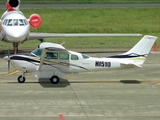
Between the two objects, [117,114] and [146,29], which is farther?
[146,29]

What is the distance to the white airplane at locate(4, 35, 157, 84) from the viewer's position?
25.5m

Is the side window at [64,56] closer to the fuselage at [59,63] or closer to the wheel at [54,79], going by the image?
the fuselage at [59,63]

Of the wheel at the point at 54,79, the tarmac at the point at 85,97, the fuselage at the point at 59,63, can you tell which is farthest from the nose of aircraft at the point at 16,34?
the wheel at the point at 54,79

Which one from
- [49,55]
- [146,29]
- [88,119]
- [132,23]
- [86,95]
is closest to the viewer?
[88,119]

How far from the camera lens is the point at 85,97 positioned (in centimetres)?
2288

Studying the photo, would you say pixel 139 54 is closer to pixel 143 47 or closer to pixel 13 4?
pixel 143 47

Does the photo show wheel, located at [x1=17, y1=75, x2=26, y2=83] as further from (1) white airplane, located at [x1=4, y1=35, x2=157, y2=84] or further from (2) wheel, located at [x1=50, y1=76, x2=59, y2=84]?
(2) wheel, located at [x1=50, y1=76, x2=59, y2=84]

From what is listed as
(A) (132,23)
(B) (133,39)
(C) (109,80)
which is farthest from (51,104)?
(A) (132,23)

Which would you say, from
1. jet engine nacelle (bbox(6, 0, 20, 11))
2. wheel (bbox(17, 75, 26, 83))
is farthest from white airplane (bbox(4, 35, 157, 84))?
jet engine nacelle (bbox(6, 0, 20, 11))

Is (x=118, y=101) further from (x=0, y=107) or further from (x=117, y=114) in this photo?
(x=0, y=107)

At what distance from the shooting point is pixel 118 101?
2211 cm

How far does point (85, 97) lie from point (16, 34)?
11489 millimetres

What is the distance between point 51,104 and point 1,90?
3653 millimetres

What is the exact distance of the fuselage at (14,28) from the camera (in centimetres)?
3316
